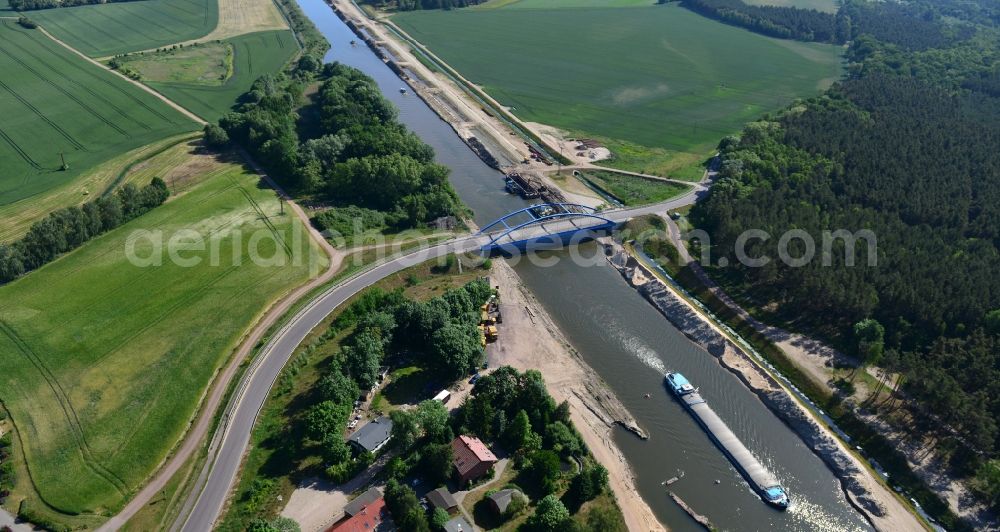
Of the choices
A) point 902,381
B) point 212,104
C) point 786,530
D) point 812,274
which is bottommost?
point 786,530

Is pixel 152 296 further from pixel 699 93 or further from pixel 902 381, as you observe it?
pixel 699 93

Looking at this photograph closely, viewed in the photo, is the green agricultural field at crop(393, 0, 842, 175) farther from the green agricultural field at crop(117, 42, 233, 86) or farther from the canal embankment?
the green agricultural field at crop(117, 42, 233, 86)

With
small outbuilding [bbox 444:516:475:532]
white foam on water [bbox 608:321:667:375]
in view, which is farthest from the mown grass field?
white foam on water [bbox 608:321:667:375]

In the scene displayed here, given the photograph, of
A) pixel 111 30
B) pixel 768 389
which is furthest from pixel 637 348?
pixel 111 30

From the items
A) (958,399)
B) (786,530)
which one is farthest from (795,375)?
(786,530)

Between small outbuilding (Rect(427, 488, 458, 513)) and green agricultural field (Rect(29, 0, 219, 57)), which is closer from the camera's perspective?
small outbuilding (Rect(427, 488, 458, 513))
